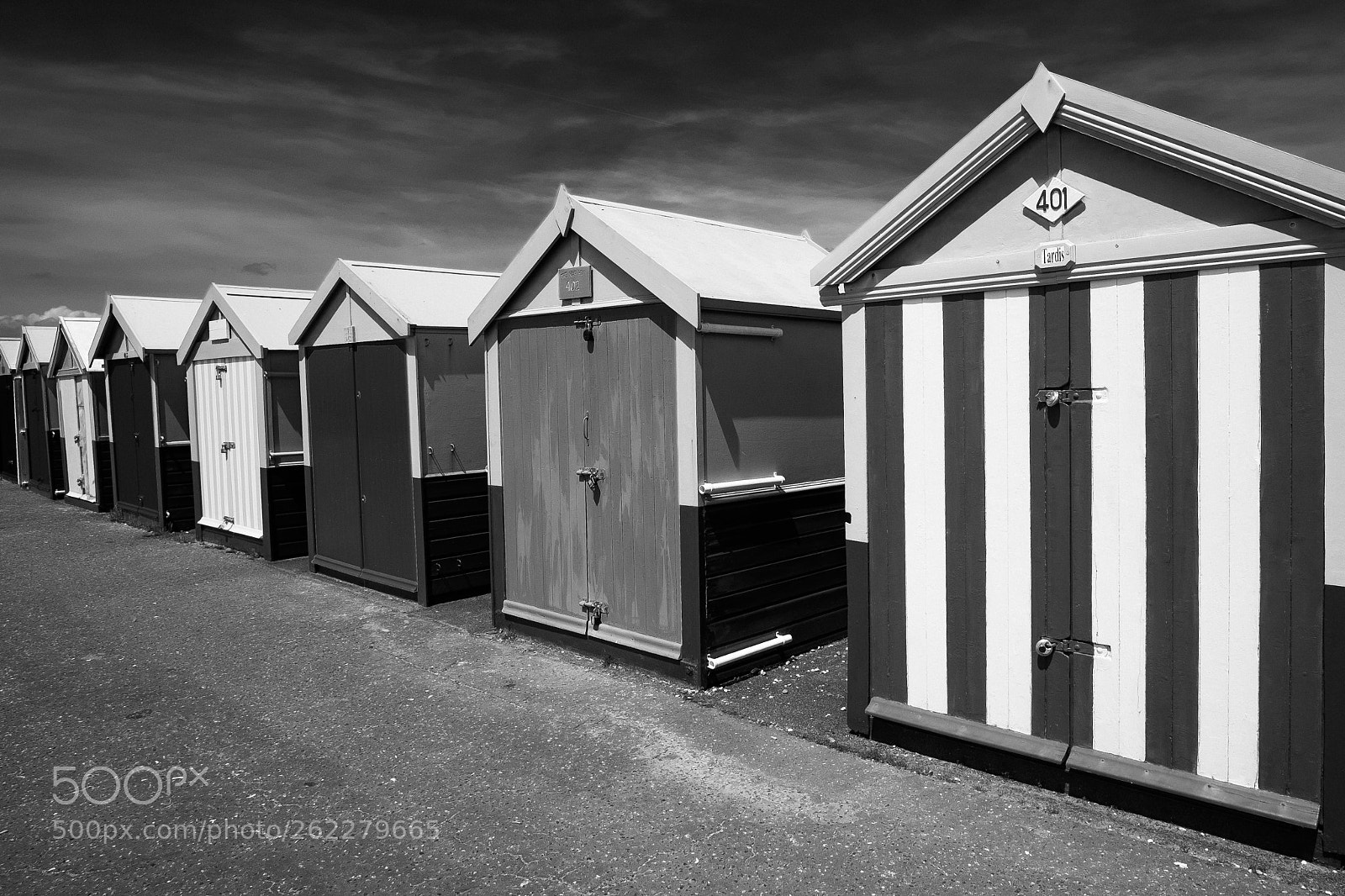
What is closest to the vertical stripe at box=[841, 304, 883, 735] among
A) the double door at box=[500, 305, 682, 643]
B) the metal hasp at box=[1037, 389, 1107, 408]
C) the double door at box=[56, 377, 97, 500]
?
the metal hasp at box=[1037, 389, 1107, 408]

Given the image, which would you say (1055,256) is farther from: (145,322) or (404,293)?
(145,322)

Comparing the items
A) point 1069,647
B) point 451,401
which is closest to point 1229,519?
point 1069,647

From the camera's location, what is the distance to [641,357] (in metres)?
6.35

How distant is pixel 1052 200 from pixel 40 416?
19.7m

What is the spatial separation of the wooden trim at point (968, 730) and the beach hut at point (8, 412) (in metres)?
20.2

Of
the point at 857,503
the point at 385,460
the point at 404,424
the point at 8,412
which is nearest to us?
the point at 857,503

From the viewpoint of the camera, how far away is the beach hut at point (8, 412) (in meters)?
20.2

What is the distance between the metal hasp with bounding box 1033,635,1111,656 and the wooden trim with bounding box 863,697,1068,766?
42 centimetres

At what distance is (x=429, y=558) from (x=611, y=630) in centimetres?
260

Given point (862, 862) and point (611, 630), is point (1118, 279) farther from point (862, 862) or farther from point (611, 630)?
point (611, 630)

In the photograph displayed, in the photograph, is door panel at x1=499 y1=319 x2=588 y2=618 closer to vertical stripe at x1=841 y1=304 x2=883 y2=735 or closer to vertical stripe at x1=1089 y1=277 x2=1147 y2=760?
vertical stripe at x1=841 y1=304 x2=883 y2=735

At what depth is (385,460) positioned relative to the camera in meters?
8.99

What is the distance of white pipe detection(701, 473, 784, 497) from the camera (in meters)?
6.07

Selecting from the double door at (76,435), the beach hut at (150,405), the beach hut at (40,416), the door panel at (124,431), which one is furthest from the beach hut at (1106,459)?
the beach hut at (40,416)
